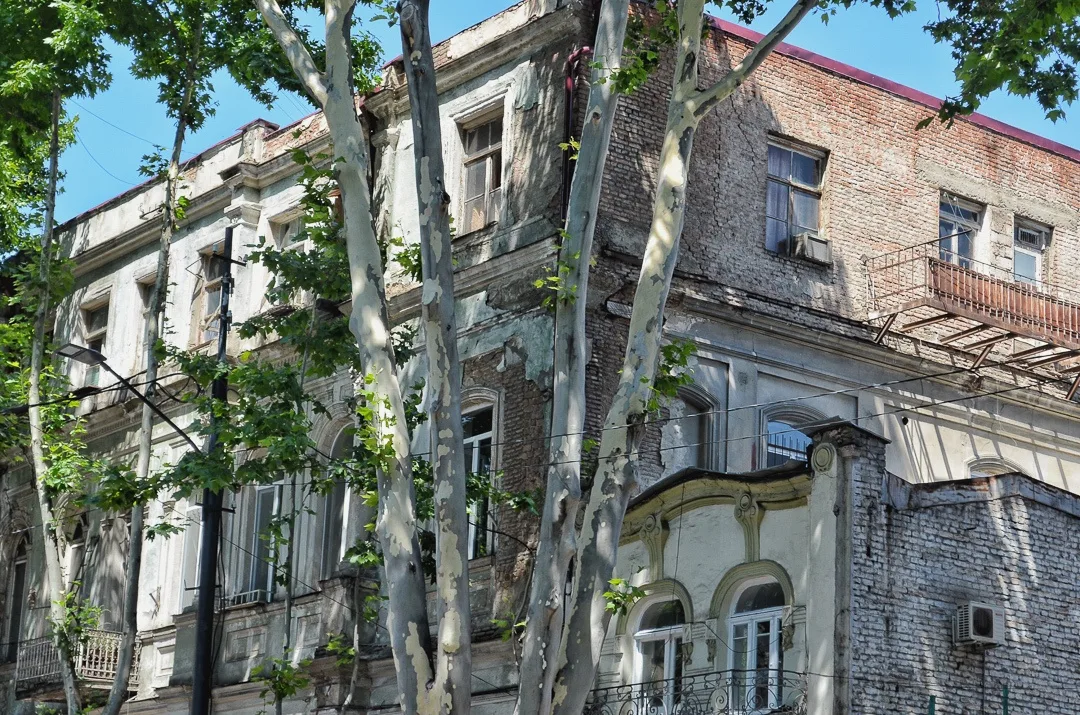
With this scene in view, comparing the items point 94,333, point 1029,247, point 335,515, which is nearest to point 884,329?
point 1029,247

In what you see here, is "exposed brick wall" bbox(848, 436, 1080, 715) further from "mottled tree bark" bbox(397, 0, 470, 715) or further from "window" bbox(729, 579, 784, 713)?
"mottled tree bark" bbox(397, 0, 470, 715)

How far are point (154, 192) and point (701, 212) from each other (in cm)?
1067

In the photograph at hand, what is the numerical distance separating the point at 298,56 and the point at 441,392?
3232 millimetres

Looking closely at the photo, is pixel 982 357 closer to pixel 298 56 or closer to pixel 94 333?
pixel 298 56

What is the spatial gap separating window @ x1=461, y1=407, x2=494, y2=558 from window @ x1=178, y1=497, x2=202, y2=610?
6.10 meters

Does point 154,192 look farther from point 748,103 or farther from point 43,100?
point 748,103

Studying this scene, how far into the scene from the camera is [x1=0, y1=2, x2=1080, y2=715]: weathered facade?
16500 mm

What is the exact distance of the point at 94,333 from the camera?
2997 cm

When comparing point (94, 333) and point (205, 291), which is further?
point (94, 333)

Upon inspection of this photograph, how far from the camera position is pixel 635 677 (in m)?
18.1

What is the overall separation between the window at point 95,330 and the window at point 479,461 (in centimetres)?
994

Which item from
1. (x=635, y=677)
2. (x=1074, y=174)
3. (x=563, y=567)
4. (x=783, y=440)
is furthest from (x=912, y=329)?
(x=563, y=567)

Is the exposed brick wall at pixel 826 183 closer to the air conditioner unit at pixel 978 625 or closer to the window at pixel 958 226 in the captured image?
the window at pixel 958 226

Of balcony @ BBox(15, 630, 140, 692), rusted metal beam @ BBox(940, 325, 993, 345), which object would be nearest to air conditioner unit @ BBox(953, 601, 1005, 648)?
rusted metal beam @ BBox(940, 325, 993, 345)
